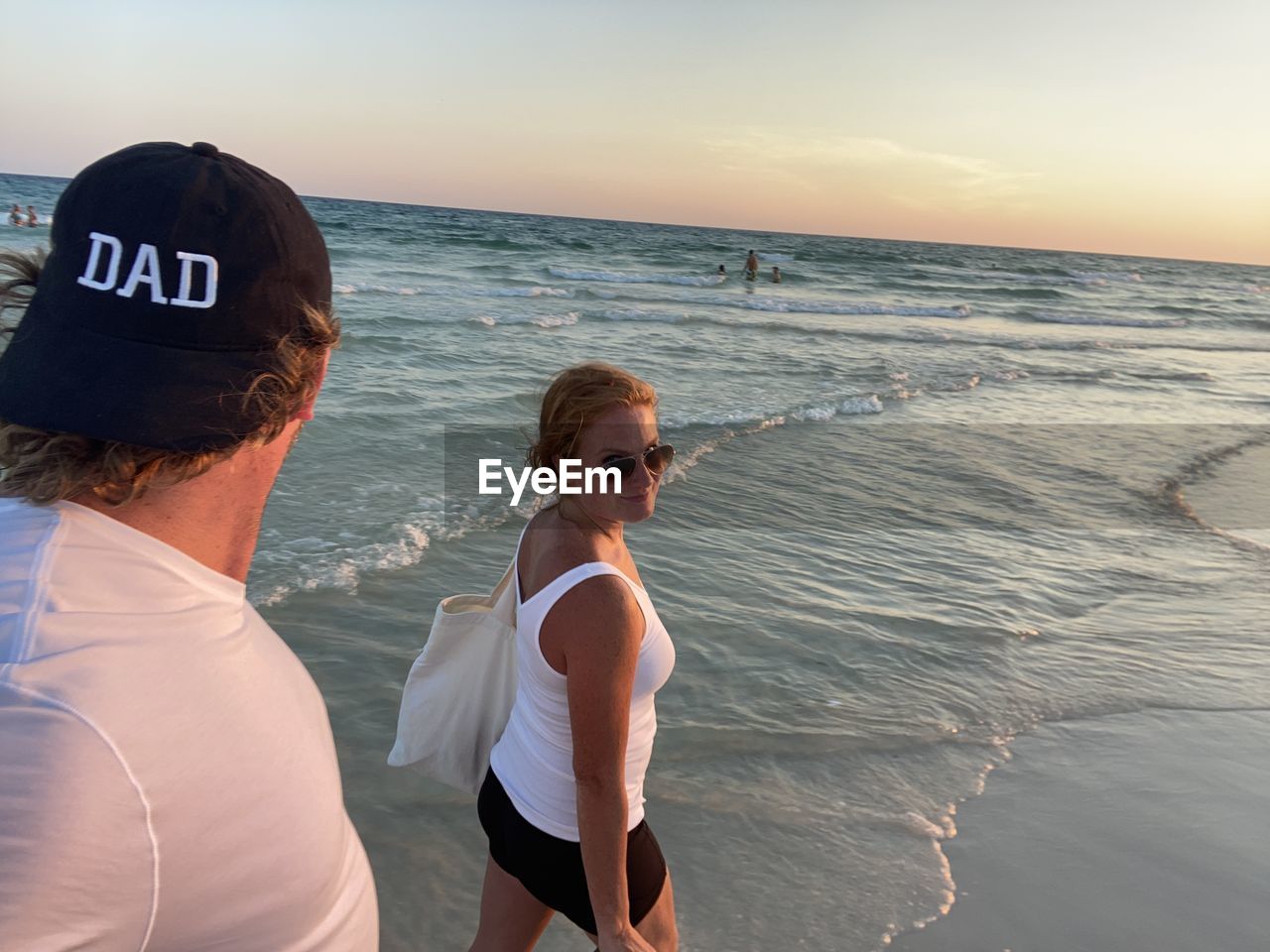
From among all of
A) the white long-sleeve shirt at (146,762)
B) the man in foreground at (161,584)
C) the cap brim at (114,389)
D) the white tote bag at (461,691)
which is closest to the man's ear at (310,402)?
the man in foreground at (161,584)

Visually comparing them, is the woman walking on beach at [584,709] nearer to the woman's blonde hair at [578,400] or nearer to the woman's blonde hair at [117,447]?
the woman's blonde hair at [578,400]

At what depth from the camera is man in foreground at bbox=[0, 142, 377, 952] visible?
0.79m

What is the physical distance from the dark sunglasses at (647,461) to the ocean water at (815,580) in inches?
12.1

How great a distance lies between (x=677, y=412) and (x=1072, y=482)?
4.45 m

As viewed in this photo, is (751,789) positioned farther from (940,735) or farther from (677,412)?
(677,412)

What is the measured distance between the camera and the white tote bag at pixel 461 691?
8.20 ft

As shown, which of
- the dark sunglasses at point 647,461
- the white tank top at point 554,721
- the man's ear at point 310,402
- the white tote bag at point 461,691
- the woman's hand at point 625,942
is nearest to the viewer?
the man's ear at point 310,402

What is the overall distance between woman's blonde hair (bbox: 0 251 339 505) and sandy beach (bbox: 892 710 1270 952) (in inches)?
116

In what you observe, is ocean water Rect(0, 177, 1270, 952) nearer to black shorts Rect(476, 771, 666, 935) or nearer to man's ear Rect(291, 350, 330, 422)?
black shorts Rect(476, 771, 666, 935)

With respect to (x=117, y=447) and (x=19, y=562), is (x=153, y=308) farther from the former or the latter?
(x=19, y=562)

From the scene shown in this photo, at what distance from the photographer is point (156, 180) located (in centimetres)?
106

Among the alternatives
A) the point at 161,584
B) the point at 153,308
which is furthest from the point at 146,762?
the point at 153,308

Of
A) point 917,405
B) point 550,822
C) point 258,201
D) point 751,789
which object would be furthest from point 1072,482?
point 258,201

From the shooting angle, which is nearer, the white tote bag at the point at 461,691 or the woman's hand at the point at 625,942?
the woman's hand at the point at 625,942
